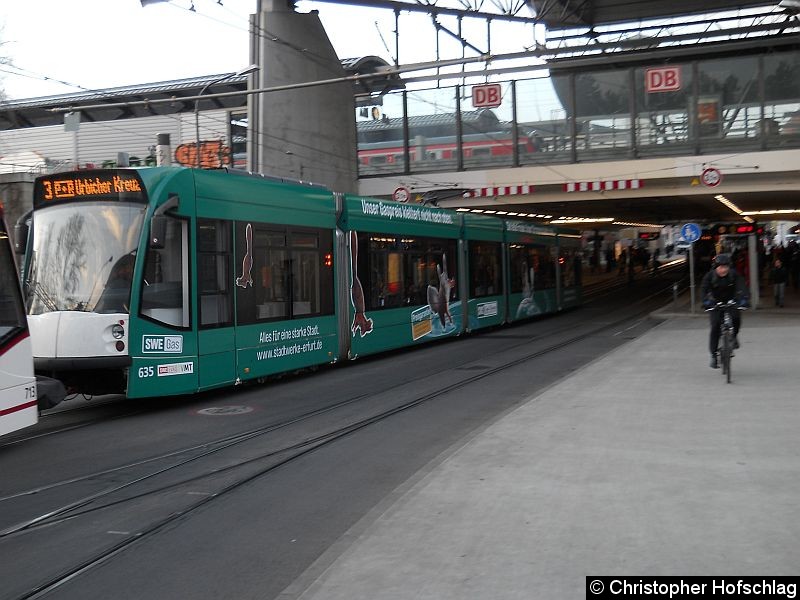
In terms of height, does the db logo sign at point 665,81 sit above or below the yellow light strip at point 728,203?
above

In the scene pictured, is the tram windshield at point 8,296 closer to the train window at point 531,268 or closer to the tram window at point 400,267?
the tram window at point 400,267

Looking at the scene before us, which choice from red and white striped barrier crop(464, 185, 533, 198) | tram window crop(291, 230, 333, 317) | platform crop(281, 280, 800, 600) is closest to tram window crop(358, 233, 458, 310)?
tram window crop(291, 230, 333, 317)

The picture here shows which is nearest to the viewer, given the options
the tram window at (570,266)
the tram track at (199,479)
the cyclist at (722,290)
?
the tram track at (199,479)

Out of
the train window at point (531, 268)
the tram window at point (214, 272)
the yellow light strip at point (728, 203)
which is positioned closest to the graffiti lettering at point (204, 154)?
the train window at point (531, 268)

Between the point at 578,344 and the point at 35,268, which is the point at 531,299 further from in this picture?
the point at 35,268

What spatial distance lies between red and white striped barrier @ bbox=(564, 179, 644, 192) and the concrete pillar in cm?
906

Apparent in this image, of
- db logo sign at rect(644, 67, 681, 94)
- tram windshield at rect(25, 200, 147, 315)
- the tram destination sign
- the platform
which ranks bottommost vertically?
the platform

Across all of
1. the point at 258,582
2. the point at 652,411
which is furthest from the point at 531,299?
the point at 258,582

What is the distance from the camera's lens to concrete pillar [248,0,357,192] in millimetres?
26062

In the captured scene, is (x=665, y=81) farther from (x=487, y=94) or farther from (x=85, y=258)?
(x=85, y=258)

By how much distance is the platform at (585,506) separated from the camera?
480 cm

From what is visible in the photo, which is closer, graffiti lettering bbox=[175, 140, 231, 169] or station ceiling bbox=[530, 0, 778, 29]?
station ceiling bbox=[530, 0, 778, 29]

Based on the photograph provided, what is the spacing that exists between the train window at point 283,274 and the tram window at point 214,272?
10.3 inches

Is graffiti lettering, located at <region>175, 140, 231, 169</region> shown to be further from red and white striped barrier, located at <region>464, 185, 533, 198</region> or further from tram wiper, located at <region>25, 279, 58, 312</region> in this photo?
tram wiper, located at <region>25, 279, 58, 312</region>
